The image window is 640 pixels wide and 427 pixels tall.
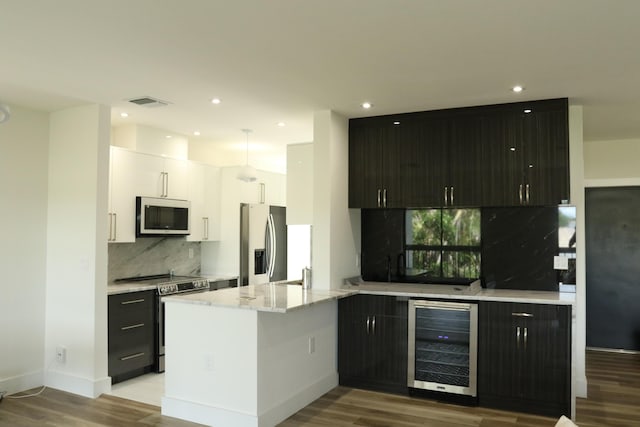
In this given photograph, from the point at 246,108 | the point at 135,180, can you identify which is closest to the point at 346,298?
the point at 246,108

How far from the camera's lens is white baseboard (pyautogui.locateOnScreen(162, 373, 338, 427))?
3621 mm

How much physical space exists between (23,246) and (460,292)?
157 inches

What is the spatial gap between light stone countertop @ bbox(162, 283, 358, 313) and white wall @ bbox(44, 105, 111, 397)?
103cm

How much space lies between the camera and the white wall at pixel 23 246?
14.7 feet

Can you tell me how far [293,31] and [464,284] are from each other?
10.2 feet

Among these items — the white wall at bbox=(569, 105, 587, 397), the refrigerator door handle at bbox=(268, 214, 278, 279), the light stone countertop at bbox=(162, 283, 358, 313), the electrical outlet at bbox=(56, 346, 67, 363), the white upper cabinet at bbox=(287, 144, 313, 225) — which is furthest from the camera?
the refrigerator door handle at bbox=(268, 214, 278, 279)

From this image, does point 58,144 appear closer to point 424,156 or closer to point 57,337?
point 57,337

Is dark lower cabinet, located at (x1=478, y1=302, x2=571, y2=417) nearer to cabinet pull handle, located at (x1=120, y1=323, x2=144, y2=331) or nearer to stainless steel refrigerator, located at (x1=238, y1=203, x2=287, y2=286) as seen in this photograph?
stainless steel refrigerator, located at (x1=238, y1=203, x2=287, y2=286)

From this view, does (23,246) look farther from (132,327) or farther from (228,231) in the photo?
(228,231)

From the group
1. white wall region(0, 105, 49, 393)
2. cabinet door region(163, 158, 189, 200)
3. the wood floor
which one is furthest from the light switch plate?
white wall region(0, 105, 49, 393)

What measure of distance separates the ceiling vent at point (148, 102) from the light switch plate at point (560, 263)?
3789 mm

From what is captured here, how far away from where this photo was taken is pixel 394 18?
2627mm

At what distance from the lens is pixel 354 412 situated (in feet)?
13.4

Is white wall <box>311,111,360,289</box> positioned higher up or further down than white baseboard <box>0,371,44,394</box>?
higher up
